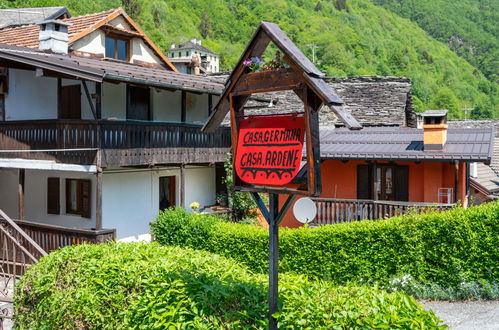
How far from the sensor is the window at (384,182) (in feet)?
53.3

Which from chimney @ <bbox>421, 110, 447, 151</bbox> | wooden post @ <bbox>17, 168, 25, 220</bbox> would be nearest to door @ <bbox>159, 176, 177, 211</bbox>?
wooden post @ <bbox>17, 168, 25, 220</bbox>

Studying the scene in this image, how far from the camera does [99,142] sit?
45.5ft

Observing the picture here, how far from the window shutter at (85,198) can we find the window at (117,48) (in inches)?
353

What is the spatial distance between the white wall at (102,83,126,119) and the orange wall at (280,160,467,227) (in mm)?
6916

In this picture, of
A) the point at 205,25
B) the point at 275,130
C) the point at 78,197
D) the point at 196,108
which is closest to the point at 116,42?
the point at 196,108

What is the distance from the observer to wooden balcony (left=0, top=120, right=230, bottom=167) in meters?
14.0

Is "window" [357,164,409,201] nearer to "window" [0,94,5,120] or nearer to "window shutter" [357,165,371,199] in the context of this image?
"window shutter" [357,165,371,199]

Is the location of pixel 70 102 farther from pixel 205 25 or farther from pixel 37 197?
pixel 205 25

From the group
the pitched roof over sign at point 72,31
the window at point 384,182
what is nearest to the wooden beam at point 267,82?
the window at point 384,182

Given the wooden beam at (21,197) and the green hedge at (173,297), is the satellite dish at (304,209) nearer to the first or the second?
the green hedge at (173,297)

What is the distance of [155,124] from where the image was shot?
1584 cm

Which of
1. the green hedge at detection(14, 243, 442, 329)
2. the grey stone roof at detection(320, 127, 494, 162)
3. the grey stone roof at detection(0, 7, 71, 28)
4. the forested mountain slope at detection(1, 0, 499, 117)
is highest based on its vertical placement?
the forested mountain slope at detection(1, 0, 499, 117)

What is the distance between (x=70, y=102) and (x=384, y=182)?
10337 millimetres

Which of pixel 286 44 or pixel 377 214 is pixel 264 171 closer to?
pixel 286 44
